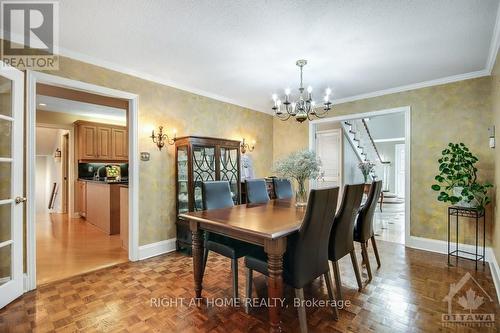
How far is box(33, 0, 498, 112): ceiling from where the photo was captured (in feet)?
6.38

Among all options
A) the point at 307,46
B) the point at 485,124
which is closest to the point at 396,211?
the point at 485,124

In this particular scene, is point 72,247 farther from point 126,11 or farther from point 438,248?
point 438,248

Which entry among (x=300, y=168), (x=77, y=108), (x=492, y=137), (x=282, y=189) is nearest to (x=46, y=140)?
(x=77, y=108)

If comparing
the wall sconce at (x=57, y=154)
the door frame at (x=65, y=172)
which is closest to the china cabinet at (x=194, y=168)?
the door frame at (x=65, y=172)

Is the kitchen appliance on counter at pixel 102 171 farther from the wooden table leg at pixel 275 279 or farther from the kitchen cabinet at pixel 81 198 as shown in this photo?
the wooden table leg at pixel 275 279

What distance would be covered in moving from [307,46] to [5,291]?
11.9 ft

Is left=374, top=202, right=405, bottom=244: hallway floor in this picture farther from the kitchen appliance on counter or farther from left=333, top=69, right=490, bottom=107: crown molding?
the kitchen appliance on counter

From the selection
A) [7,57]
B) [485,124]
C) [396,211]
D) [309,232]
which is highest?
[7,57]

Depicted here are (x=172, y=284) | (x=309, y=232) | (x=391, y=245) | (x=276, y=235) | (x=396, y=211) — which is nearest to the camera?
(x=276, y=235)

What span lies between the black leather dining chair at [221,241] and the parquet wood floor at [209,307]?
359 mm

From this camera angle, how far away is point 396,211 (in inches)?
260

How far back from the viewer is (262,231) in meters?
1.59

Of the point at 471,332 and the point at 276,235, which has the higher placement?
the point at 276,235

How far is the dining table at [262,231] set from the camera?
1594 mm
